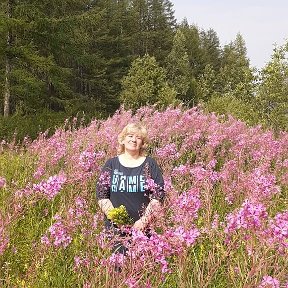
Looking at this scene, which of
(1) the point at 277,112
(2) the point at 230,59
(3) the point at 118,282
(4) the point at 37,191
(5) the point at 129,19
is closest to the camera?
(3) the point at 118,282

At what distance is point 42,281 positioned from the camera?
134 inches

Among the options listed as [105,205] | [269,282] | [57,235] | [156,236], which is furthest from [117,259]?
[105,205]

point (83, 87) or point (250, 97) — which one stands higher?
point (83, 87)

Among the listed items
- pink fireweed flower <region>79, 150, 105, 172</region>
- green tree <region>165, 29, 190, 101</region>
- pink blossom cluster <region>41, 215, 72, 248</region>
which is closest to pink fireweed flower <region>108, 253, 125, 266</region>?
pink blossom cluster <region>41, 215, 72, 248</region>

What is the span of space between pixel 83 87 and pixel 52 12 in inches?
671

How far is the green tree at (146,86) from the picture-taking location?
32500 millimetres

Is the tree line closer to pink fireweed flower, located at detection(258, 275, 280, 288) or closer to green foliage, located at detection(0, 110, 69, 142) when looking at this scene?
green foliage, located at detection(0, 110, 69, 142)

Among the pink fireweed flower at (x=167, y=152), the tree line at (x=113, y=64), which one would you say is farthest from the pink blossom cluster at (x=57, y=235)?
the tree line at (x=113, y=64)

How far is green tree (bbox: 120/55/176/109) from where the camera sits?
3250 cm

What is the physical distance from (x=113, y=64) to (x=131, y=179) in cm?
3908

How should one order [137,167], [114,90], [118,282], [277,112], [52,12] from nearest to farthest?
[118,282] < [137,167] < [277,112] < [52,12] < [114,90]

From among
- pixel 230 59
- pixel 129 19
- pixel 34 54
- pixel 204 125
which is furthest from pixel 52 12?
pixel 230 59

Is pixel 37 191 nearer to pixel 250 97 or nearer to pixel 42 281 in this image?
pixel 42 281

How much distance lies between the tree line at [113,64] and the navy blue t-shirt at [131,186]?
6391 mm
